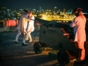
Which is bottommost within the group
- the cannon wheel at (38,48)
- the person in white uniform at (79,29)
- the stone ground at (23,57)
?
the stone ground at (23,57)

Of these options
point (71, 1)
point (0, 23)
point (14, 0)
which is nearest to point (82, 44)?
point (0, 23)

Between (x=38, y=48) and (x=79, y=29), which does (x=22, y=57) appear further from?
(x=79, y=29)

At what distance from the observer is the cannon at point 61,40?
631 cm

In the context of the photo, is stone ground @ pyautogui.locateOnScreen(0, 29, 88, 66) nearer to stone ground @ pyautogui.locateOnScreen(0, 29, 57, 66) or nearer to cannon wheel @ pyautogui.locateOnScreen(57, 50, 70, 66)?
stone ground @ pyautogui.locateOnScreen(0, 29, 57, 66)

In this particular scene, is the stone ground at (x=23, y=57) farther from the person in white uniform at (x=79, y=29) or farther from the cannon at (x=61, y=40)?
the person in white uniform at (x=79, y=29)

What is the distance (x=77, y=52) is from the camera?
20.4 feet

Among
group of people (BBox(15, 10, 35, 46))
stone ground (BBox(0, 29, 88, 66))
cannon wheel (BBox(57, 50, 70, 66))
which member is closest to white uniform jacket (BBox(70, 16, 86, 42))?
cannon wheel (BBox(57, 50, 70, 66))

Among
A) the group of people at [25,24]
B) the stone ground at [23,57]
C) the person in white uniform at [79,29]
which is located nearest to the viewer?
the person in white uniform at [79,29]

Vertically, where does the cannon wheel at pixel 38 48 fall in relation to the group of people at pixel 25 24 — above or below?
below

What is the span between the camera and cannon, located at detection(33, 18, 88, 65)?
6312 mm

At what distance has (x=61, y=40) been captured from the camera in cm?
669

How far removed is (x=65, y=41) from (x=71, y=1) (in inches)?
605

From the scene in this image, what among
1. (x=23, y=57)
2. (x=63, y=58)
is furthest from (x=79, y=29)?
(x=23, y=57)

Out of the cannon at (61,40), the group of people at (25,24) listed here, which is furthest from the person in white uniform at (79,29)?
the group of people at (25,24)
